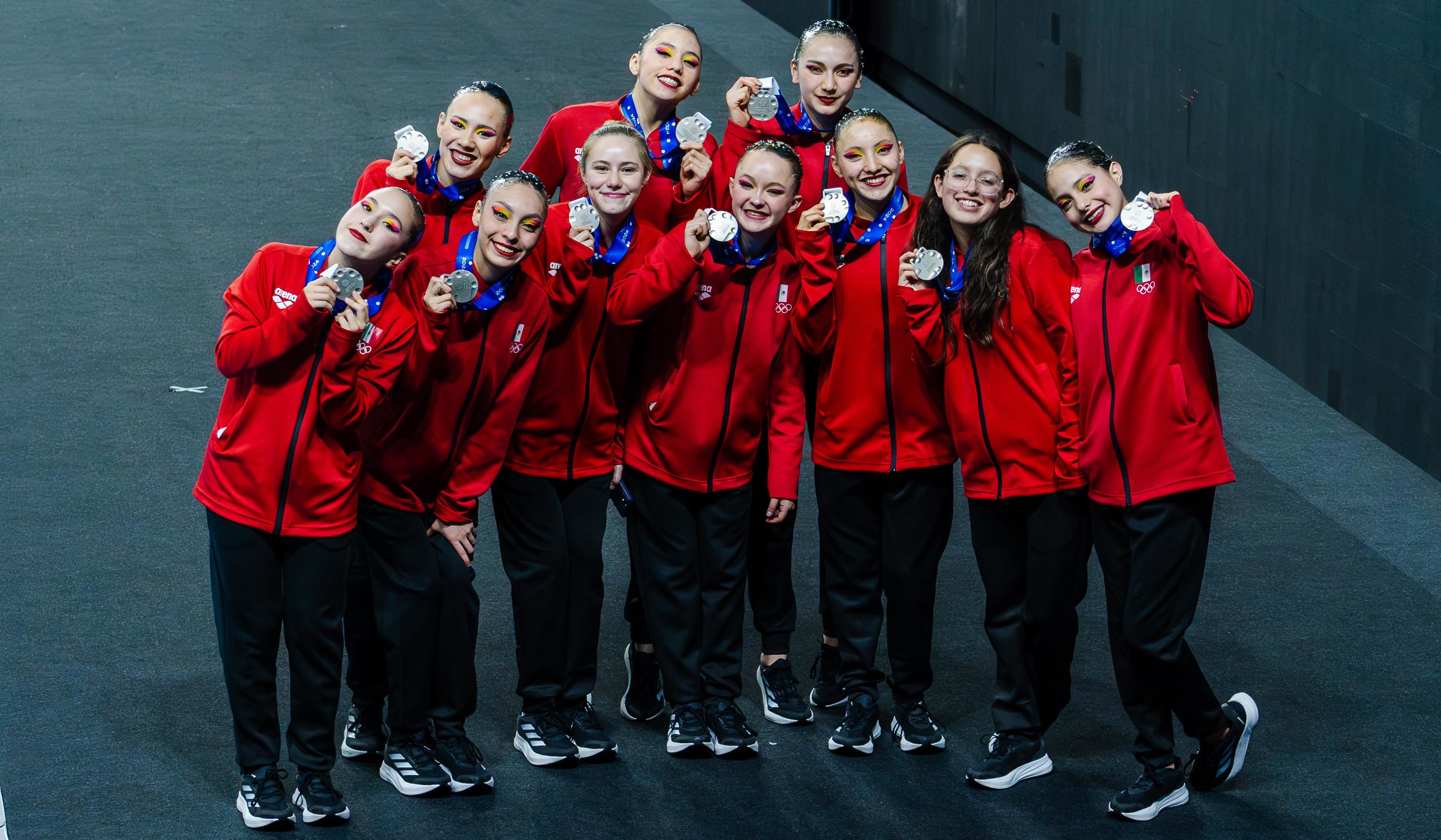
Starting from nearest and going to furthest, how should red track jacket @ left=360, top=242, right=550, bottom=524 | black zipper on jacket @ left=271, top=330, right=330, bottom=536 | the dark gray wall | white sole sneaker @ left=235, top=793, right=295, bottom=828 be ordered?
black zipper on jacket @ left=271, top=330, right=330, bottom=536, white sole sneaker @ left=235, top=793, right=295, bottom=828, red track jacket @ left=360, top=242, right=550, bottom=524, the dark gray wall

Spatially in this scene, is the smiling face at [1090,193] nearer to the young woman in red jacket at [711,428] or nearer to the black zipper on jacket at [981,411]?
the black zipper on jacket at [981,411]

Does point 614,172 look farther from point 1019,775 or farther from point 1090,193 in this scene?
point 1019,775

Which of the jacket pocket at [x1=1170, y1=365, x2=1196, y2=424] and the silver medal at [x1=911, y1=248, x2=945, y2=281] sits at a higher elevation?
the silver medal at [x1=911, y1=248, x2=945, y2=281]

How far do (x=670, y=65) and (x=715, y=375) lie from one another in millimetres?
920

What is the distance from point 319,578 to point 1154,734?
1.92 metres

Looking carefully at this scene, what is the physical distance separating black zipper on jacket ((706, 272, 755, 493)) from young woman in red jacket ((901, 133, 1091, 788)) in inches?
15.1

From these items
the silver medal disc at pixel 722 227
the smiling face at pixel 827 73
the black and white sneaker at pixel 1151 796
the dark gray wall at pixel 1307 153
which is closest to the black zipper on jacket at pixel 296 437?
the silver medal disc at pixel 722 227

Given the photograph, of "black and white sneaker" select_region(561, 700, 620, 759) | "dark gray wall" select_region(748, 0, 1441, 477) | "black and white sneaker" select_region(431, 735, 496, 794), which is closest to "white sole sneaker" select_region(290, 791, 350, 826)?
"black and white sneaker" select_region(431, 735, 496, 794)

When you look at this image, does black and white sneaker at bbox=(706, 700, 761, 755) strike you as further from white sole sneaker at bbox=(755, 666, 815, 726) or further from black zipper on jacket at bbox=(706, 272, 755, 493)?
black zipper on jacket at bbox=(706, 272, 755, 493)

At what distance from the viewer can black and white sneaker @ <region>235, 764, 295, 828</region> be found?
12.4ft

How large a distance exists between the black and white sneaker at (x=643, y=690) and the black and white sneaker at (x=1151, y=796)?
45.7 inches

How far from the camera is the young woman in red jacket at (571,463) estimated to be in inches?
157

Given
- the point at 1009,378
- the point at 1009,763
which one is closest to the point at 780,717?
the point at 1009,763

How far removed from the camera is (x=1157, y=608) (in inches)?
151
